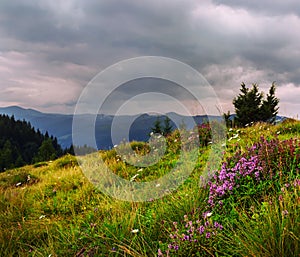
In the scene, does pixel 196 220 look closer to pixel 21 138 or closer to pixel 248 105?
pixel 248 105

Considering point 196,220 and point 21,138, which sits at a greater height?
point 196,220

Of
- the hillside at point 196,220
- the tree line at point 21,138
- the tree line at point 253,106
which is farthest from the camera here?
the tree line at point 21,138

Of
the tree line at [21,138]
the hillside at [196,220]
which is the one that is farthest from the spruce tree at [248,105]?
the tree line at [21,138]

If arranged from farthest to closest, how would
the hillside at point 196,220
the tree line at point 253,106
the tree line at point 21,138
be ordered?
the tree line at point 21,138 < the tree line at point 253,106 < the hillside at point 196,220

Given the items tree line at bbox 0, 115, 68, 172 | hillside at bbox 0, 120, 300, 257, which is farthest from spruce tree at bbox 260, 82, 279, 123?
tree line at bbox 0, 115, 68, 172

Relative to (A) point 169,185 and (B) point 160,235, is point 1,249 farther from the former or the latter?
(A) point 169,185

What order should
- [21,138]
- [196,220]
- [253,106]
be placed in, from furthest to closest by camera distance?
[21,138], [253,106], [196,220]

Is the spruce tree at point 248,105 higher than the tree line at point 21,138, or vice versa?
the spruce tree at point 248,105

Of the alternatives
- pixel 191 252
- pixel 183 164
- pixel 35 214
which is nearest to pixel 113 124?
pixel 183 164

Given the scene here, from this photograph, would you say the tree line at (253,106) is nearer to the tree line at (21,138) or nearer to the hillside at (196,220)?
the hillside at (196,220)

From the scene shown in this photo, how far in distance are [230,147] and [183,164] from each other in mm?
1159

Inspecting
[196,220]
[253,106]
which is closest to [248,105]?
[253,106]

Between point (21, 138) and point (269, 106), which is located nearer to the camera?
point (269, 106)

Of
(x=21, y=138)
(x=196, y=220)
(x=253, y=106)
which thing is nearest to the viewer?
(x=196, y=220)
